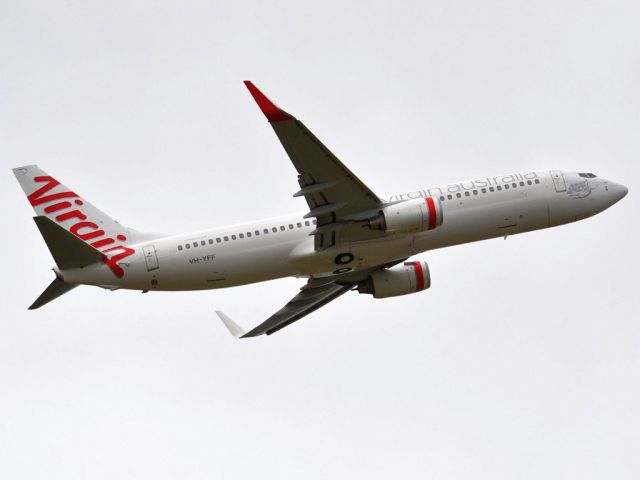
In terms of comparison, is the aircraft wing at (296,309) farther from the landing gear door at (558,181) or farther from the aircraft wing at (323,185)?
the landing gear door at (558,181)

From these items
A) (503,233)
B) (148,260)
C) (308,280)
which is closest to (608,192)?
(503,233)

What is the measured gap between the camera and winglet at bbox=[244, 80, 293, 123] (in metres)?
40.8

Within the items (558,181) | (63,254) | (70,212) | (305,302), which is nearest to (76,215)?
(70,212)

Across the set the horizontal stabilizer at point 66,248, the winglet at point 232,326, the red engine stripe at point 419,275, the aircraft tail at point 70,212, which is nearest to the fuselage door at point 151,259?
the aircraft tail at point 70,212

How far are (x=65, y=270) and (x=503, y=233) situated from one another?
2133cm

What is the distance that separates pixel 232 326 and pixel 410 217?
1467cm

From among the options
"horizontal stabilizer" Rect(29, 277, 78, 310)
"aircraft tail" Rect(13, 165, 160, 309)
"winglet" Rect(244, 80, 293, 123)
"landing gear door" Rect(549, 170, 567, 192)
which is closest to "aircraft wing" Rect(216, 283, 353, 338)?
"aircraft tail" Rect(13, 165, 160, 309)

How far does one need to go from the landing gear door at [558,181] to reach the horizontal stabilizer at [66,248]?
2303 cm

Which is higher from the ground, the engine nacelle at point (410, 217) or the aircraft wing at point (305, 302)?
the engine nacelle at point (410, 217)

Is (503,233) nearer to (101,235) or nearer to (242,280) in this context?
(242,280)

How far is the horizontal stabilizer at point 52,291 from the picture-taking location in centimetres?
4666

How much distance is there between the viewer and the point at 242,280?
49.6m

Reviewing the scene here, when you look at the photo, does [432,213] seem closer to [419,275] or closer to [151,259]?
[419,275]

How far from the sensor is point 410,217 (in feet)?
157
